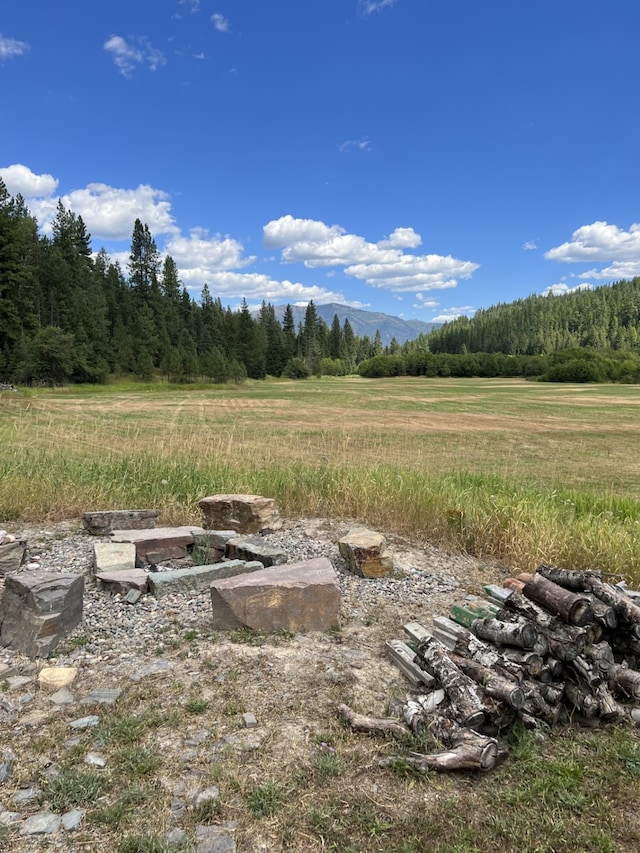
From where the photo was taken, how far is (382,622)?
454 cm

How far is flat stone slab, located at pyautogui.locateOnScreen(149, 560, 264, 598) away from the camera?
484cm

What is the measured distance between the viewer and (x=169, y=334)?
273ft

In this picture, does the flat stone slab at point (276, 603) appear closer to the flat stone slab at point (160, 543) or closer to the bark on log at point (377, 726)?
the bark on log at point (377, 726)

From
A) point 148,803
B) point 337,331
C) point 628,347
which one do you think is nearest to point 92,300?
point 337,331

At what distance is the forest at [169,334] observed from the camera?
174 feet

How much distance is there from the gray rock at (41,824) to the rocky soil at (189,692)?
12 mm

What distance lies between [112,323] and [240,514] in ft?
259

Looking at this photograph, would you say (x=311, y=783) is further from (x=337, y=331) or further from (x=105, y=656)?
(x=337, y=331)

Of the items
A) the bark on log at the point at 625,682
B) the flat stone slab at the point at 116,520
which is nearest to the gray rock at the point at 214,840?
the bark on log at the point at 625,682

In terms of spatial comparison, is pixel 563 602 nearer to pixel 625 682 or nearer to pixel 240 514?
pixel 625 682

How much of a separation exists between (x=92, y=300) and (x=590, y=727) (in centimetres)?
7588

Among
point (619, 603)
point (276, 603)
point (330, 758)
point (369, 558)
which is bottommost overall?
point (330, 758)

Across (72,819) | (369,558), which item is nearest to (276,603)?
(369,558)

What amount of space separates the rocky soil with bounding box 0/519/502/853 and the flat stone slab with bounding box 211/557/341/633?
0.12 metres
